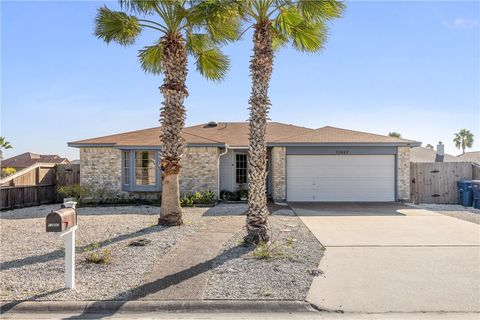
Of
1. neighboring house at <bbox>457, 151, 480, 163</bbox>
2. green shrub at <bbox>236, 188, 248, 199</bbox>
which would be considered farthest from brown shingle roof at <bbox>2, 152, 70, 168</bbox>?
neighboring house at <bbox>457, 151, 480, 163</bbox>

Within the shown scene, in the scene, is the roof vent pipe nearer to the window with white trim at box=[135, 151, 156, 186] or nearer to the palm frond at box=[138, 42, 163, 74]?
the window with white trim at box=[135, 151, 156, 186]

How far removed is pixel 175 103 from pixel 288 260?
556 cm

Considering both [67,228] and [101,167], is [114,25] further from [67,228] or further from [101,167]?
[101,167]

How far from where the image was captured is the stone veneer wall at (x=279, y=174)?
52.4ft

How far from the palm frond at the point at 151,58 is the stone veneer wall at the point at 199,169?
474cm

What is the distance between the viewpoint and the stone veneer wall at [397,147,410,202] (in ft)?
51.9

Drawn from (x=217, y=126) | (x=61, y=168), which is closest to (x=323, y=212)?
(x=217, y=126)

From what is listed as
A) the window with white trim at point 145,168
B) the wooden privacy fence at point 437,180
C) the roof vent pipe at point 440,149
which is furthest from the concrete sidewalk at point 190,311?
the roof vent pipe at point 440,149

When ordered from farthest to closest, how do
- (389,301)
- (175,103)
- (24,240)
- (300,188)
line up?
(300,188)
(175,103)
(24,240)
(389,301)

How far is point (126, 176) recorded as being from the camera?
16.2m

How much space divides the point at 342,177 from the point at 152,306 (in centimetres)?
1270

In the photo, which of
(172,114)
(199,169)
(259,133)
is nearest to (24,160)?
(199,169)

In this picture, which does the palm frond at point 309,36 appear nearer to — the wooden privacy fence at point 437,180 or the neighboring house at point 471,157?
the wooden privacy fence at point 437,180

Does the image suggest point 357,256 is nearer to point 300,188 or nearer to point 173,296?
point 173,296
